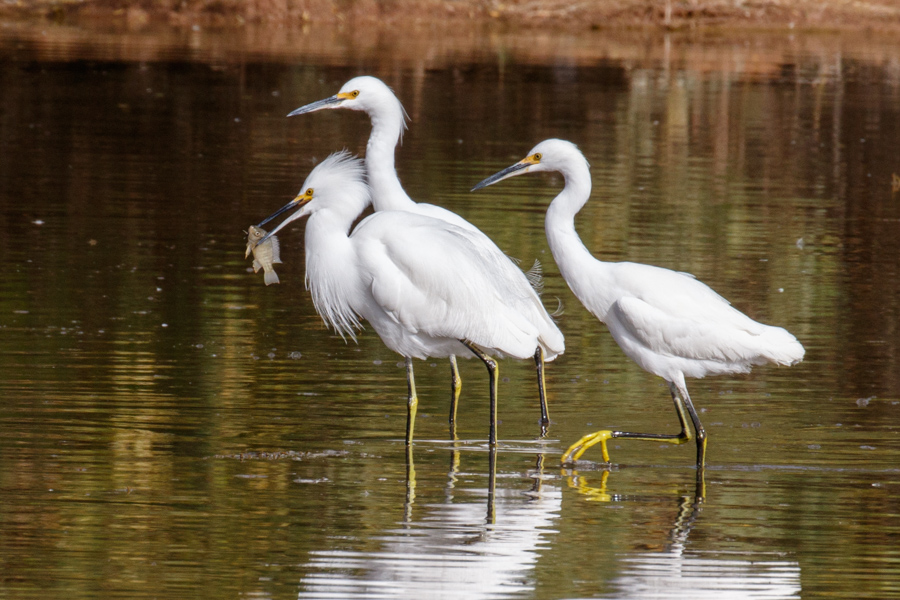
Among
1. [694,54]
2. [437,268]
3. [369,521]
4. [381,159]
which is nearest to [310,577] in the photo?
[369,521]

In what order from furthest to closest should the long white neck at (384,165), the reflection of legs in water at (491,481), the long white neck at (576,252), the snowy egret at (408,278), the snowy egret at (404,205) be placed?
the long white neck at (384,165), the snowy egret at (404,205), the long white neck at (576,252), the snowy egret at (408,278), the reflection of legs in water at (491,481)

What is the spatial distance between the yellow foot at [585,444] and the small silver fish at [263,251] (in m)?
2.06

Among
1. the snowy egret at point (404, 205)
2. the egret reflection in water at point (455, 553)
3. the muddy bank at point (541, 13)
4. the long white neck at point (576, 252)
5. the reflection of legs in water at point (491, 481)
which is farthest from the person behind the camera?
the muddy bank at point (541, 13)

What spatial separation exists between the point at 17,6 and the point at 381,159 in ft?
122

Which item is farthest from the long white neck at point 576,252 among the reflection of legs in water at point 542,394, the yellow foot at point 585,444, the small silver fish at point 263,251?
the small silver fish at point 263,251

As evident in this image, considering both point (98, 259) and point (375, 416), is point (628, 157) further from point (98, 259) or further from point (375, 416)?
point (375, 416)

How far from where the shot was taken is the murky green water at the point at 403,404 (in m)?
6.10

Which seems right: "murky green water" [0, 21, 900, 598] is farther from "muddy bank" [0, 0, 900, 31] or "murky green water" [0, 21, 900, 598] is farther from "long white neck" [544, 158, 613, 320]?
"muddy bank" [0, 0, 900, 31]

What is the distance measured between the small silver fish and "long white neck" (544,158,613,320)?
1.56 metres

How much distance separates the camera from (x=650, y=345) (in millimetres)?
7738

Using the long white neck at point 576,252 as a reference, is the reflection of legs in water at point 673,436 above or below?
below

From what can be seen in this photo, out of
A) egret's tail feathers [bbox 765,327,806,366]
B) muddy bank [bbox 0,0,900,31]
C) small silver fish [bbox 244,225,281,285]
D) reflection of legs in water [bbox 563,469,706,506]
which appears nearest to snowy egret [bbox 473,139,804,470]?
egret's tail feathers [bbox 765,327,806,366]

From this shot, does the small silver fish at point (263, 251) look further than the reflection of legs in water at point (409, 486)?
Yes

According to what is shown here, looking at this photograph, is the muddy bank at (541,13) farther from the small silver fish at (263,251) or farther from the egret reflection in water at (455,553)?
the egret reflection in water at (455,553)
